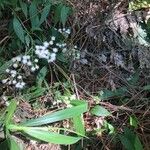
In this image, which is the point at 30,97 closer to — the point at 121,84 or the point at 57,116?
the point at 57,116

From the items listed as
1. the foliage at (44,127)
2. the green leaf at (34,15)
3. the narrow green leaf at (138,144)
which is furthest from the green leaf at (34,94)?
the narrow green leaf at (138,144)

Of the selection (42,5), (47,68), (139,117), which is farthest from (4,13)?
(139,117)

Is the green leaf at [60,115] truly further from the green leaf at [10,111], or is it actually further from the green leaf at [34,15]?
the green leaf at [34,15]

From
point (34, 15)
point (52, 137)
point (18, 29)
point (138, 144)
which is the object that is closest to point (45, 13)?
point (34, 15)

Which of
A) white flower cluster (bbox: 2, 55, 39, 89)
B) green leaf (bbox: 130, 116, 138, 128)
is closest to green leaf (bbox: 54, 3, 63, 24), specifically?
white flower cluster (bbox: 2, 55, 39, 89)

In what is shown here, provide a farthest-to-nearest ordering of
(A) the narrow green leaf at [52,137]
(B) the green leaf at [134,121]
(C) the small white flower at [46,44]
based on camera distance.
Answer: (C) the small white flower at [46,44], (B) the green leaf at [134,121], (A) the narrow green leaf at [52,137]

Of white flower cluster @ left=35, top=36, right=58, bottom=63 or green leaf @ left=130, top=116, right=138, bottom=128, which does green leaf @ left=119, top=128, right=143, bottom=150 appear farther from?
white flower cluster @ left=35, top=36, right=58, bottom=63
